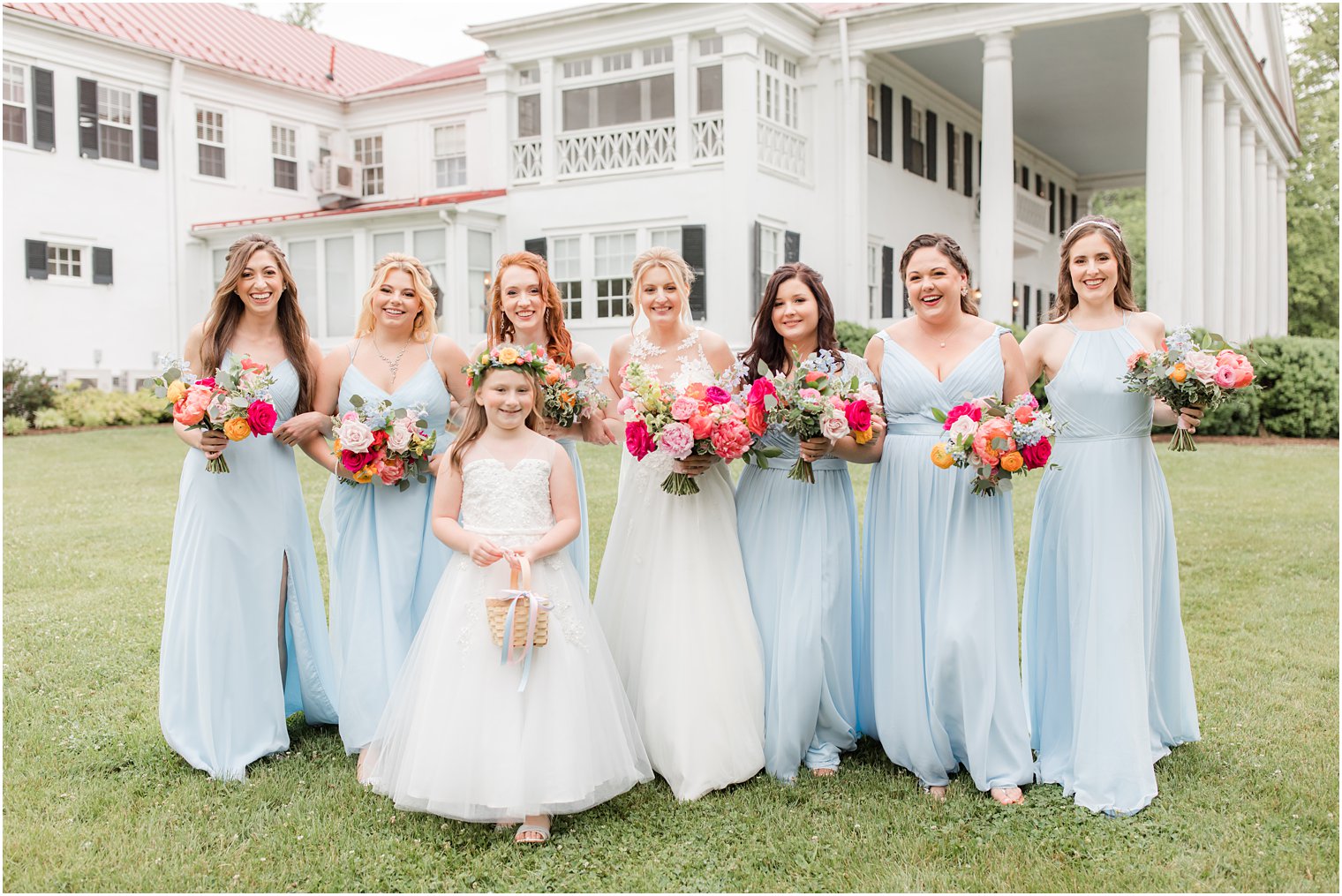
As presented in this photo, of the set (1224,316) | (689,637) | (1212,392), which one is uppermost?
(1224,316)

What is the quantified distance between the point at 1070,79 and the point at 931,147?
123 inches

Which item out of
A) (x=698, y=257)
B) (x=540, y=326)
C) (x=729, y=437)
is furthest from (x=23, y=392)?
(x=729, y=437)

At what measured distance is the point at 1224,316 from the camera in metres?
25.1

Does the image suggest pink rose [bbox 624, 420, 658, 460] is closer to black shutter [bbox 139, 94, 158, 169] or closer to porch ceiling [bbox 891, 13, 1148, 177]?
porch ceiling [bbox 891, 13, 1148, 177]

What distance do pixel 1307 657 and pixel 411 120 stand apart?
77.5 ft

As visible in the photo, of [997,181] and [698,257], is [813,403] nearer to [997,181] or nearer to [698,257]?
[698,257]

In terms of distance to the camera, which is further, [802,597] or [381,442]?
[802,597]

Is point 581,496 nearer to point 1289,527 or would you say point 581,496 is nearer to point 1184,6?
point 1289,527

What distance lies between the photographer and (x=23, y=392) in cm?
2070

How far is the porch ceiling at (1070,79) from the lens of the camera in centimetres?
2038

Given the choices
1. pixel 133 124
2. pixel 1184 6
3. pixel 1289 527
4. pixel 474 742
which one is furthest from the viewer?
pixel 133 124

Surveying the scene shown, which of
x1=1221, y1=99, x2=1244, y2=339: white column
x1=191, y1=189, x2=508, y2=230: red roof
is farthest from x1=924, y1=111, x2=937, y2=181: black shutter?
x1=191, y1=189, x2=508, y2=230: red roof

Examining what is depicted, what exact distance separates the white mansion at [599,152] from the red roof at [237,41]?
13cm

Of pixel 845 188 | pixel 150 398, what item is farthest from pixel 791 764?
pixel 150 398
